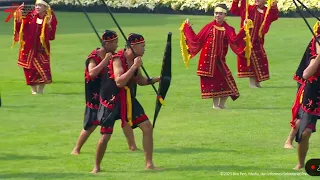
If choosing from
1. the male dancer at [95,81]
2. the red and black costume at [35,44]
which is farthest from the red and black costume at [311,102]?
the red and black costume at [35,44]

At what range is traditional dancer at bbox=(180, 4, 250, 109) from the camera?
734 inches

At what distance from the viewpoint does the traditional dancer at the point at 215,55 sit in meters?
18.7

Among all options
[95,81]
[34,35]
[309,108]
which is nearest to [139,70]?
[95,81]

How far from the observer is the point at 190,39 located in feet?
62.0

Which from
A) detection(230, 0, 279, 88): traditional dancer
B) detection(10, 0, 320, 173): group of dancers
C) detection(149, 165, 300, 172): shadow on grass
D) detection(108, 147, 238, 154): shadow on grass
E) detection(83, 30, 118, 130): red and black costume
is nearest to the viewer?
detection(10, 0, 320, 173): group of dancers

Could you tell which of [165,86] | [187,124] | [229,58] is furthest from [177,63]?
[165,86]

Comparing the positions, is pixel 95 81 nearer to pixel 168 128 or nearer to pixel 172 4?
pixel 168 128

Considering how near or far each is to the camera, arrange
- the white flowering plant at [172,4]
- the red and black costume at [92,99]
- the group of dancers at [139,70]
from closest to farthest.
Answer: the group of dancers at [139,70] < the red and black costume at [92,99] < the white flowering plant at [172,4]

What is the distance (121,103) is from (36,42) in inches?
341

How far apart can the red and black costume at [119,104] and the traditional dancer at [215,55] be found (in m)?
5.82

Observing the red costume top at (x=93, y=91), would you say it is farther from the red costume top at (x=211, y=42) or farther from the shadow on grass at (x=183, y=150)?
the red costume top at (x=211, y=42)

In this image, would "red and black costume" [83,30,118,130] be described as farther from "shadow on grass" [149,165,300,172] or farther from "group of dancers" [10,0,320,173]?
"shadow on grass" [149,165,300,172]

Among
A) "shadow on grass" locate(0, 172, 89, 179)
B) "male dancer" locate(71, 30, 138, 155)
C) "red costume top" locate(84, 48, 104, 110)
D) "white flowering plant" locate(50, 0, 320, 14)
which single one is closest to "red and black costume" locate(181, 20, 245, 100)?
"male dancer" locate(71, 30, 138, 155)

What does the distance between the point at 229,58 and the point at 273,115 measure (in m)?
8.27
